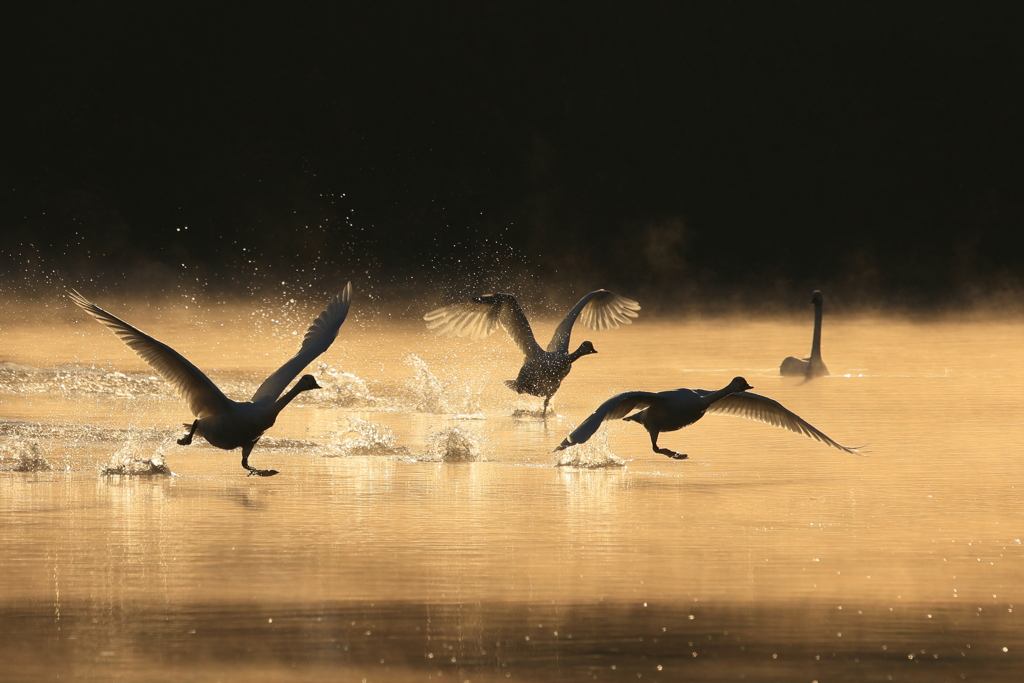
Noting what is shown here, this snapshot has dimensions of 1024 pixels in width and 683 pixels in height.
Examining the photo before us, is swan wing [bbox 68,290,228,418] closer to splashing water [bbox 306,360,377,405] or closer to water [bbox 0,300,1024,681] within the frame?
water [bbox 0,300,1024,681]

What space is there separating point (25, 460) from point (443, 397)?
5869 mm

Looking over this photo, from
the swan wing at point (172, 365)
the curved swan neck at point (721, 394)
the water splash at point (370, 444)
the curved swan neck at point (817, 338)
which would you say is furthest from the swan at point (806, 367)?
the swan wing at point (172, 365)

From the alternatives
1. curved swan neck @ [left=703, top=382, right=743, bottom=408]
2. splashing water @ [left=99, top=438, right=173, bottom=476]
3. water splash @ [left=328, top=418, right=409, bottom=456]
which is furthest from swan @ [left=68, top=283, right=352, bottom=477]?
curved swan neck @ [left=703, top=382, right=743, bottom=408]

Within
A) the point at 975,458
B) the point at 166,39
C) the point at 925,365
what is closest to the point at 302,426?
the point at 975,458

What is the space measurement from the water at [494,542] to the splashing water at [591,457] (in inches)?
→ 1.1

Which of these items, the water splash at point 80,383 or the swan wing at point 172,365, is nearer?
the swan wing at point 172,365

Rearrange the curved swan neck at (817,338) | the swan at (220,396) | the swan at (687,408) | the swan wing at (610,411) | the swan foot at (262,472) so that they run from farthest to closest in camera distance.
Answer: the curved swan neck at (817,338), the swan at (687,408), the swan foot at (262,472), the swan at (220,396), the swan wing at (610,411)

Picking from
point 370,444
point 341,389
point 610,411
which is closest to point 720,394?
point 610,411

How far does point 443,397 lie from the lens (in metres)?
18.5

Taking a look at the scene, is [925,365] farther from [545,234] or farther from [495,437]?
[545,234]

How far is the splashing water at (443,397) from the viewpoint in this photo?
721 inches

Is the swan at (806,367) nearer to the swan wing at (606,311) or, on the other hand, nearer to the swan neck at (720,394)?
the swan wing at (606,311)

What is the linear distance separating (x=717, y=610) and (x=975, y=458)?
5.91m

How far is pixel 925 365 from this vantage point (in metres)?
23.7
